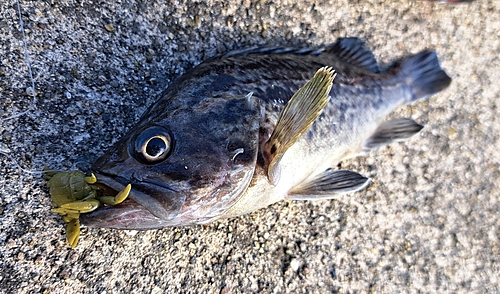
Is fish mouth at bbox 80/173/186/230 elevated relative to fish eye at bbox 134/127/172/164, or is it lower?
lower

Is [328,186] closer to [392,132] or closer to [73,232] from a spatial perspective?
[392,132]

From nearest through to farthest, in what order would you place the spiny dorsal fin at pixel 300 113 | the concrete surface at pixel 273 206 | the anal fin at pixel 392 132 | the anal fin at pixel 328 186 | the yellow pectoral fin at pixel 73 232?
1. the spiny dorsal fin at pixel 300 113
2. the yellow pectoral fin at pixel 73 232
3. the concrete surface at pixel 273 206
4. the anal fin at pixel 328 186
5. the anal fin at pixel 392 132

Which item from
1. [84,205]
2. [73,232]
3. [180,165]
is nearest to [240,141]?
[180,165]

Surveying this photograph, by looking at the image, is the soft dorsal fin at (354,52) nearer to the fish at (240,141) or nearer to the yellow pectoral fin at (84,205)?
the fish at (240,141)

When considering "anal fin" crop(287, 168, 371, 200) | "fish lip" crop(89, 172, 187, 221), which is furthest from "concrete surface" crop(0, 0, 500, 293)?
"fish lip" crop(89, 172, 187, 221)

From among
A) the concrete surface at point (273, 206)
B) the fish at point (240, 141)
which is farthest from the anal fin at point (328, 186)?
the concrete surface at point (273, 206)

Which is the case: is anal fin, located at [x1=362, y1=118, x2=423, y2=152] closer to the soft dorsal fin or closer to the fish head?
the soft dorsal fin
